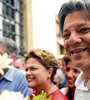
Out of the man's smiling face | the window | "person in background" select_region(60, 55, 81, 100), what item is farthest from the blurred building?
the man's smiling face

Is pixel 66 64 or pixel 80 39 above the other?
pixel 80 39

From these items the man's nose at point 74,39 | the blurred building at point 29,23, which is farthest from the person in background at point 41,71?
the blurred building at point 29,23

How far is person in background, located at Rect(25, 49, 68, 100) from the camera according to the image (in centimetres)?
184

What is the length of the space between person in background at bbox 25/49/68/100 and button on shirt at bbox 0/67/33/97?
13.3 inches

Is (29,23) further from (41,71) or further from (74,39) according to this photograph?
(74,39)

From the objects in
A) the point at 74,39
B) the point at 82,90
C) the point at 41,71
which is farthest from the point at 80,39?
the point at 41,71

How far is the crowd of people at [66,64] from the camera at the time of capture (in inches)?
41.9

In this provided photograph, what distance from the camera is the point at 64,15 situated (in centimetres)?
126

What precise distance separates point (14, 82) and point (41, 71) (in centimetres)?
51

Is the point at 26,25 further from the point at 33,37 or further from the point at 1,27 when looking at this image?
the point at 1,27

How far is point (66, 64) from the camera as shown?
87.4 inches

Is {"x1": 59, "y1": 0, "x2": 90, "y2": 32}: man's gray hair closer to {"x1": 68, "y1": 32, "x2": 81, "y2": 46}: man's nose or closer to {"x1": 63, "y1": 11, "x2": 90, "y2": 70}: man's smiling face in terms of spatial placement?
{"x1": 63, "y1": 11, "x2": 90, "y2": 70}: man's smiling face

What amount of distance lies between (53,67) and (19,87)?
1.89ft

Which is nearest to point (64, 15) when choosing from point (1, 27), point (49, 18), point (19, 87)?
point (19, 87)
